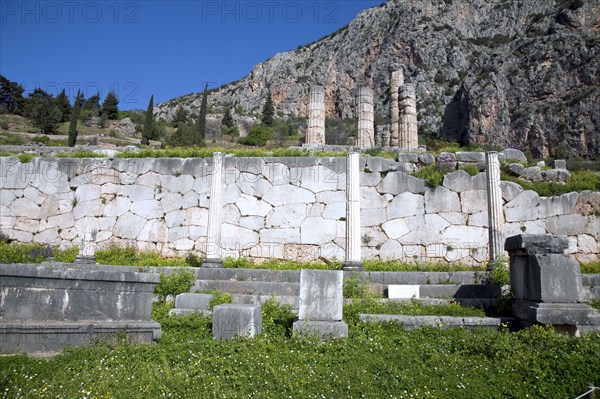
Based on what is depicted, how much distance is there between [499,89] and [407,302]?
1980 inches

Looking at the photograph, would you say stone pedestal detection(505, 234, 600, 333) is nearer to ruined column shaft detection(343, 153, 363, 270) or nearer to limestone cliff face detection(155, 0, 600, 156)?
ruined column shaft detection(343, 153, 363, 270)

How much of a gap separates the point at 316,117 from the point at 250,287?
1276 cm

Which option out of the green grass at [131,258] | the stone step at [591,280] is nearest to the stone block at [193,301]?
the green grass at [131,258]

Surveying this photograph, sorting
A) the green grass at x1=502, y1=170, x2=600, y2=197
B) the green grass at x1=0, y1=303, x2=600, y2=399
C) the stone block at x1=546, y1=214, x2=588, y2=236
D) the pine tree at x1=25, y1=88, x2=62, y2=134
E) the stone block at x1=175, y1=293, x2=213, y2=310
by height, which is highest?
the pine tree at x1=25, y1=88, x2=62, y2=134

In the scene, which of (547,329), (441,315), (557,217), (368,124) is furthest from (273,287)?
(368,124)

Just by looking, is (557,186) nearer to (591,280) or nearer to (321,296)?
(591,280)

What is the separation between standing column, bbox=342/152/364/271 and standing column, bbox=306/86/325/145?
8516 millimetres

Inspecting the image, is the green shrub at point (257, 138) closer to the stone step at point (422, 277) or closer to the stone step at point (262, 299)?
the stone step at point (422, 277)

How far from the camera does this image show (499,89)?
169 ft

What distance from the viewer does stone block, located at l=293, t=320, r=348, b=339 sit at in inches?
274

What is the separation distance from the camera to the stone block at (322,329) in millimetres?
6957

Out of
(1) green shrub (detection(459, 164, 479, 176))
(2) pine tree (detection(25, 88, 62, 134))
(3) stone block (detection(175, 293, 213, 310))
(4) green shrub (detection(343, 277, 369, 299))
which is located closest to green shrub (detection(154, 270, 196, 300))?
(3) stone block (detection(175, 293, 213, 310))

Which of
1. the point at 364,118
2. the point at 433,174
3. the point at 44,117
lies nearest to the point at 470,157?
the point at 433,174

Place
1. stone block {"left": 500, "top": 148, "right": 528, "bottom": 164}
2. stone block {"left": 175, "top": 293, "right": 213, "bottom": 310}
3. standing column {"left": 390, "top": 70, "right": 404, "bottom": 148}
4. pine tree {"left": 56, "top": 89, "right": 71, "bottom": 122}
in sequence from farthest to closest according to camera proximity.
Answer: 1. pine tree {"left": 56, "top": 89, "right": 71, "bottom": 122}
2. standing column {"left": 390, "top": 70, "right": 404, "bottom": 148}
3. stone block {"left": 500, "top": 148, "right": 528, "bottom": 164}
4. stone block {"left": 175, "top": 293, "right": 213, "bottom": 310}
